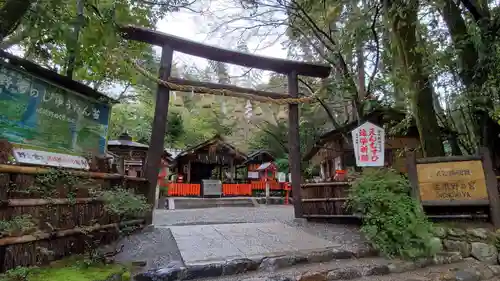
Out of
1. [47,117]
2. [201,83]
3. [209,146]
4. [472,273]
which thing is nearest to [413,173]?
[472,273]

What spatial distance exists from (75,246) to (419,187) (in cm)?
591

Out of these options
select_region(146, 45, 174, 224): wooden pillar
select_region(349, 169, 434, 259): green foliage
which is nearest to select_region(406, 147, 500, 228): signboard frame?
select_region(349, 169, 434, 259): green foliage

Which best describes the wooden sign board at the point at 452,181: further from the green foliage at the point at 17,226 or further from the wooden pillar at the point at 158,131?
the green foliage at the point at 17,226

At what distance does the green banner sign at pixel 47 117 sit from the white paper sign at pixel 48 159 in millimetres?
124

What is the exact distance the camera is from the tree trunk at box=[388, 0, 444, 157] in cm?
628

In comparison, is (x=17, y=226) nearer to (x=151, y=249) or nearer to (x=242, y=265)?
(x=151, y=249)

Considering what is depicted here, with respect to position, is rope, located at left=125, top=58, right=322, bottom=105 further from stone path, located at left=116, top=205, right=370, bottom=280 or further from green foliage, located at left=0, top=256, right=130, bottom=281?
green foliage, located at left=0, top=256, right=130, bottom=281

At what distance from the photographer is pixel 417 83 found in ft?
20.7

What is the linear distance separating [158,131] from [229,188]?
14.9 meters

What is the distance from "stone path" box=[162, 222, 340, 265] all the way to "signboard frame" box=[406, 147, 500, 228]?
1.97m

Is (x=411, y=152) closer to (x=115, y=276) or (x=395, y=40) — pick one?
(x=395, y=40)

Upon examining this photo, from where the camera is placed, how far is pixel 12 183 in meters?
3.15

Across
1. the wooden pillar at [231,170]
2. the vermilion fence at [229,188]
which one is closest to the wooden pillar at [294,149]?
the vermilion fence at [229,188]

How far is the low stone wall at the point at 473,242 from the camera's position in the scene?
5035mm
